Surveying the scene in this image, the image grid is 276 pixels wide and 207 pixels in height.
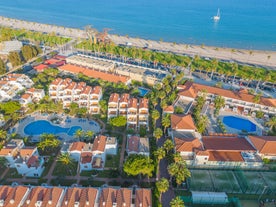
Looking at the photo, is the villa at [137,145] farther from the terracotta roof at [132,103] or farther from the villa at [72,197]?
the terracotta roof at [132,103]

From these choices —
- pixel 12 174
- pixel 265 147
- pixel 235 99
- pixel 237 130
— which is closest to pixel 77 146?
pixel 12 174

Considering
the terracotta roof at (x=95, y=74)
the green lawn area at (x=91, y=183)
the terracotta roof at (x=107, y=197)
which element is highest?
the terracotta roof at (x=95, y=74)

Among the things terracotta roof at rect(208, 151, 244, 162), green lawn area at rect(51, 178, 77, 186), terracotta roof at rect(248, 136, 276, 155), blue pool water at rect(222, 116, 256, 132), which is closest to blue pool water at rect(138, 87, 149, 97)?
blue pool water at rect(222, 116, 256, 132)

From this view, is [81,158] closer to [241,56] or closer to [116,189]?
[116,189]

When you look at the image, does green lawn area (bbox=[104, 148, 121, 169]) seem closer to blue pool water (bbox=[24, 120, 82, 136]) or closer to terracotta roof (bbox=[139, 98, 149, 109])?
blue pool water (bbox=[24, 120, 82, 136])

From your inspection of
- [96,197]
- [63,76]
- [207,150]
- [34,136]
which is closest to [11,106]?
[34,136]

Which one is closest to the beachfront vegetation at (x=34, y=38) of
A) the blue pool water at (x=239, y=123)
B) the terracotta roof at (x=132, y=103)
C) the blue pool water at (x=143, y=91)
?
the blue pool water at (x=143, y=91)

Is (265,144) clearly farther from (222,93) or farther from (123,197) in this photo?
(123,197)
